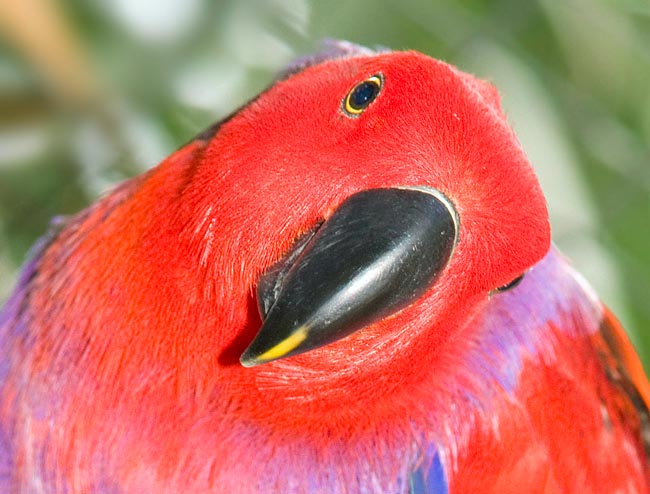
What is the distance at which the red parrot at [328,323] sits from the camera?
516 mm

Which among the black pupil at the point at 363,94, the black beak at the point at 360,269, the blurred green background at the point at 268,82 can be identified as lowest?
the black beak at the point at 360,269

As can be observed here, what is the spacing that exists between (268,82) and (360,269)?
110 centimetres

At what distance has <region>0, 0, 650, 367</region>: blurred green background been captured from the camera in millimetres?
1526

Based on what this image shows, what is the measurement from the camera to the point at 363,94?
559 mm

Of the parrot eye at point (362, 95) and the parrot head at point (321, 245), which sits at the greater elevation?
the parrot eye at point (362, 95)

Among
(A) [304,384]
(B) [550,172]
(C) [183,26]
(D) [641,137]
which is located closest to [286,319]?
(A) [304,384]

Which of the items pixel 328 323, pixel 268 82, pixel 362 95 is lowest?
pixel 328 323

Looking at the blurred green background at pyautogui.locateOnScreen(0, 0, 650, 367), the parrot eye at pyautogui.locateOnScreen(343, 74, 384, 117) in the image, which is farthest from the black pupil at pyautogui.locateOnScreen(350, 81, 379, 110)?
the blurred green background at pyautogui.locateOnScreen(0, 0, 650, 367)

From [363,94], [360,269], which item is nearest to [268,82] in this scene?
[363,94]

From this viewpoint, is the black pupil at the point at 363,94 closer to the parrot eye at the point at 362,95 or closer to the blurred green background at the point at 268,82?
the parrot eye at the point at 362,95

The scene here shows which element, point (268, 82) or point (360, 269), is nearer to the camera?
point (360, 269)

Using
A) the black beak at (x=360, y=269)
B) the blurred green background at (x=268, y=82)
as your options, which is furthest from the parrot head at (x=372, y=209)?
the blurred green background at (x=268, y=82)

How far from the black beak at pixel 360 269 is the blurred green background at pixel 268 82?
1048mm

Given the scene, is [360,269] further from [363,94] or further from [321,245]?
[363,94]
